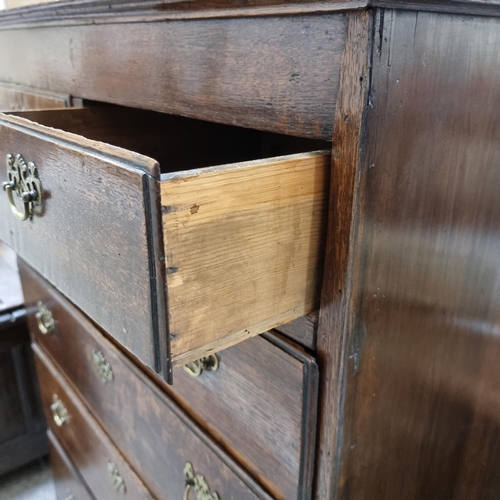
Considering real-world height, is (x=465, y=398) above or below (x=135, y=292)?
below

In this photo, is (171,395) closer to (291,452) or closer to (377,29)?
(291,452)

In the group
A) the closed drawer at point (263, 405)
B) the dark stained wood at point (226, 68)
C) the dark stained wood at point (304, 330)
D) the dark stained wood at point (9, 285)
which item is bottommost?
the dark stained wood at point (9, 285)

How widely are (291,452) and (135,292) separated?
0.83ft

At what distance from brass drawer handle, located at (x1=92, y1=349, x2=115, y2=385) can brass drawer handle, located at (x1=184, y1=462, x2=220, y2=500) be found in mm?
212

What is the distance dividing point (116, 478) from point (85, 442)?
145 millimetres

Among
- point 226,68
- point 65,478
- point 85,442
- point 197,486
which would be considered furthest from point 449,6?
point 65,478

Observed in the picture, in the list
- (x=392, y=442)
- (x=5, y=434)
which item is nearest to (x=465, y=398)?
(x=392, y=442)

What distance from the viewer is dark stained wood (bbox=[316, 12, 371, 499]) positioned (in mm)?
356

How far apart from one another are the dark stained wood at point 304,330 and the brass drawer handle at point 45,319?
65cm

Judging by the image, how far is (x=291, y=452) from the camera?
50 cm

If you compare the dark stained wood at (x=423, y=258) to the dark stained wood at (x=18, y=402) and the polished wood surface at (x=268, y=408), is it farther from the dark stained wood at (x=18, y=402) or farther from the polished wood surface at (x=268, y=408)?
the dark stained wood at (x=18, y=402)

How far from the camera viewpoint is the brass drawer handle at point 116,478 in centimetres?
88

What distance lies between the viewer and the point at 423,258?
1.53 feet

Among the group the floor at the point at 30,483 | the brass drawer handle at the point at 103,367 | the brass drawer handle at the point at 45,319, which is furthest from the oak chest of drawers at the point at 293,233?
the floor at the point at 30,483
